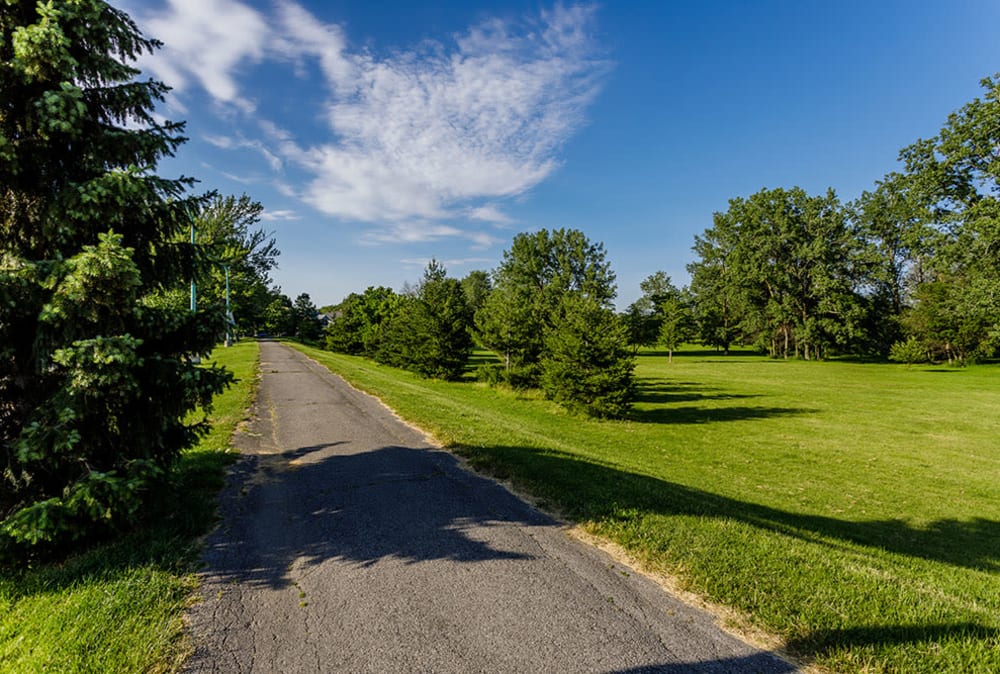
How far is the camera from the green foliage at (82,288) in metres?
3.83

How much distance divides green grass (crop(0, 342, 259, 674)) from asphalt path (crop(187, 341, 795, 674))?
8.7 inches

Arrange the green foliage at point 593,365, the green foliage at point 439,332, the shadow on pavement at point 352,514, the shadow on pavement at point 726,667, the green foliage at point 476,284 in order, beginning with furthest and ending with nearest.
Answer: the green foliage at point 476,284, the green foliage at point 439,332, the green foliage at point 593,365, the shadow on pavement at point 352,514, the shadow on pavement at point 726,667

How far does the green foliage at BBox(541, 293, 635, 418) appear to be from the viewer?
59.3 ft

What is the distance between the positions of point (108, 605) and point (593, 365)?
1670 centimetres

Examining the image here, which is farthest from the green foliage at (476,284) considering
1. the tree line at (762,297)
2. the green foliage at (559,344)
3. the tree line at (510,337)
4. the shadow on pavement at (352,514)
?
the shadow on pavement at (352,514)

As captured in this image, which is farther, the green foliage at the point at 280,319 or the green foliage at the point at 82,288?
the green foliage at the point at 280,319

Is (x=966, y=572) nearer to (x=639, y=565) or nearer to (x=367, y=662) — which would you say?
(x=639, y=565)

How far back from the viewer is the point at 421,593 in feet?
12.7

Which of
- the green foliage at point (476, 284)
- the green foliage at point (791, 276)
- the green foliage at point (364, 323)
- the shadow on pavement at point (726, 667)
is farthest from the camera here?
the green foliage at point (476, 284)

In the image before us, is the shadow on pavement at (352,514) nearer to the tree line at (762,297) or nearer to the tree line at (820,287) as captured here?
the tree line at (762,297)

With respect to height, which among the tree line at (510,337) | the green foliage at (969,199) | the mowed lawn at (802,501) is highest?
the green foliage at (969,199)

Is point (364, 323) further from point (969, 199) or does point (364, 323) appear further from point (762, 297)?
point (762, 297)

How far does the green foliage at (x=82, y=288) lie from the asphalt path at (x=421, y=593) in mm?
1474

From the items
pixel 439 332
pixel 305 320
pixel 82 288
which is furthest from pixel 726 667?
pixel 305 320
